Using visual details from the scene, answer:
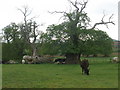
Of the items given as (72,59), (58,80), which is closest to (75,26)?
(72,59)

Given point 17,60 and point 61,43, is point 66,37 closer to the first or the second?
point 61,43

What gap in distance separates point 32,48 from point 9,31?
18.8 meters

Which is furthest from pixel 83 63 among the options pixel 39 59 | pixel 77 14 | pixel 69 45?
pixel 39 59

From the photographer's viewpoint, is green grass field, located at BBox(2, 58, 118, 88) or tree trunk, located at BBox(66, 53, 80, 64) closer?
green grass field, located at BBox(2, 58, 118, 88)

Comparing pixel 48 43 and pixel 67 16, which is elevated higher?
pixel 67 16

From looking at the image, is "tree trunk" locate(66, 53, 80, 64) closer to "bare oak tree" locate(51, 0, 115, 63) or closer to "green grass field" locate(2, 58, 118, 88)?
"bare oak tree" locate(51, 0, 115, 63)

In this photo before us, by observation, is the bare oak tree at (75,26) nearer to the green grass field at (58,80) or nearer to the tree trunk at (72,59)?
the tree trunk at (72,59)

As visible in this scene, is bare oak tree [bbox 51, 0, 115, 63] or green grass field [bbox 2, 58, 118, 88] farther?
bare oak tree [bbox 51, 0, 115, 63]

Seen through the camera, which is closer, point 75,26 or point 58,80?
point 58,80

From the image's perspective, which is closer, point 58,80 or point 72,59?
point 58,80

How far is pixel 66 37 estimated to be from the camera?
48.9m

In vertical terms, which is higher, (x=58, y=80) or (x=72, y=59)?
(x=72, y=59)

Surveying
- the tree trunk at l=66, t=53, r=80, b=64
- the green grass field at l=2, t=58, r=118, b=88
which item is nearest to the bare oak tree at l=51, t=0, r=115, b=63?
the tree trunk at l=66, t=53, r=80, b=64

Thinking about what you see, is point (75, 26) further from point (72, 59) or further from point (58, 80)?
point (58, 80)
